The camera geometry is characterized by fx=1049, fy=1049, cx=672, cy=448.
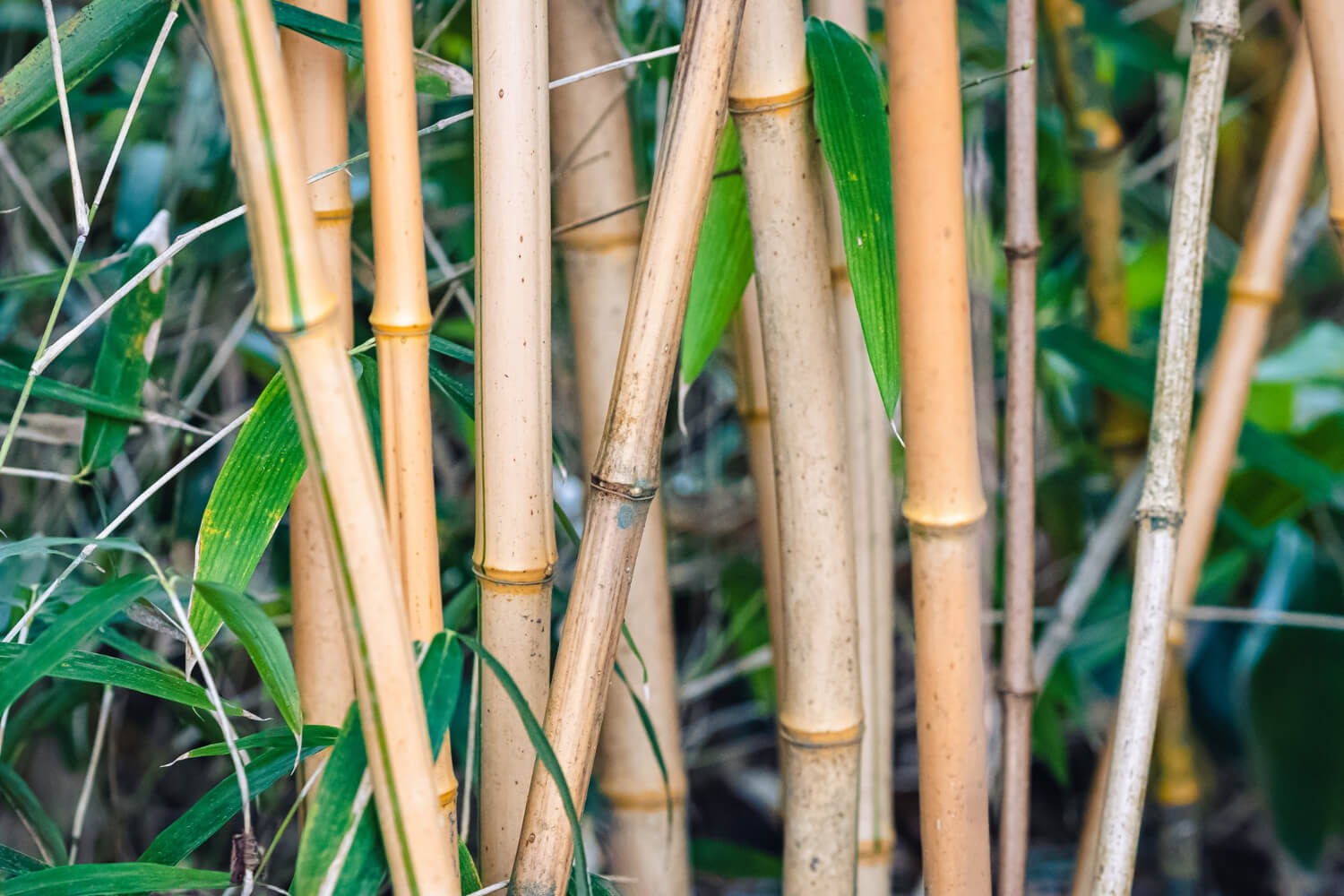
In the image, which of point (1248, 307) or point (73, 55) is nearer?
point (73, 55)

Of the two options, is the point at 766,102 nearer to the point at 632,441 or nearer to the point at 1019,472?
the point at 632,441

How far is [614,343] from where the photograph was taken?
1.71 ft

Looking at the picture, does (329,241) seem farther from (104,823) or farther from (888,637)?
(104,823)

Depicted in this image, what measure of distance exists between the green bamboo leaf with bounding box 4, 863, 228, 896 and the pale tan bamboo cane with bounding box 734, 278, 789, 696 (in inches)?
10.4

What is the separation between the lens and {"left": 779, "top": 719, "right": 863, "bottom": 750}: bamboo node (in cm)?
43

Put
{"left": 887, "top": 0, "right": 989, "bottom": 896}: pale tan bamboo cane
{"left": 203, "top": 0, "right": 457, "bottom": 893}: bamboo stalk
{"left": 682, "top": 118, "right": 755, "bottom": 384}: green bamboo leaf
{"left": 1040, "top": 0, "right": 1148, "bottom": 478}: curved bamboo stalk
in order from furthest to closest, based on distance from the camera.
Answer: {"left": 1040, "top": 0, "right": 1148, "bottom": 478}: curved bamboo stalk → {"left": 682, "top": 118, "right": 755, "bottom": 384}: green bamboo leaf → {"left": 887, "top": 0, "right": 989, "bottom": 896}: pale tan bamboo cane → {"left": 203, "top": 0, "right": 457, "bottom": 893}: bamboo stalk

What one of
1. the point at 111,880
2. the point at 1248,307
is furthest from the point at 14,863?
the point at 1248,307

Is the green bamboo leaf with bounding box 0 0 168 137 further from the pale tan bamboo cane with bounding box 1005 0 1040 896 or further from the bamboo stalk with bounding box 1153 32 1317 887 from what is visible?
the bamboo stalk with bounding box 1153 32 1317 887

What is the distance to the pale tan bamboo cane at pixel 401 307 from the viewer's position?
312mm

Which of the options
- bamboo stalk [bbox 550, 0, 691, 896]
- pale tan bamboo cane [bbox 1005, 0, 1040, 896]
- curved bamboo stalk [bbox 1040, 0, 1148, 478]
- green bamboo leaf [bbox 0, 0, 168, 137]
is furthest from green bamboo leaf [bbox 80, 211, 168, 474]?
curved bamboo stalk [bbox 1040, 0, 1148, 478]

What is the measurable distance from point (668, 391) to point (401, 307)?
0.29 ft

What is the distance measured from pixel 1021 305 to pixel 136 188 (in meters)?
0.72

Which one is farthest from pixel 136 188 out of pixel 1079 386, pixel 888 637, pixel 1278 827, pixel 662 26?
pixel 1278 827

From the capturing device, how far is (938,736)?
1.37ft
